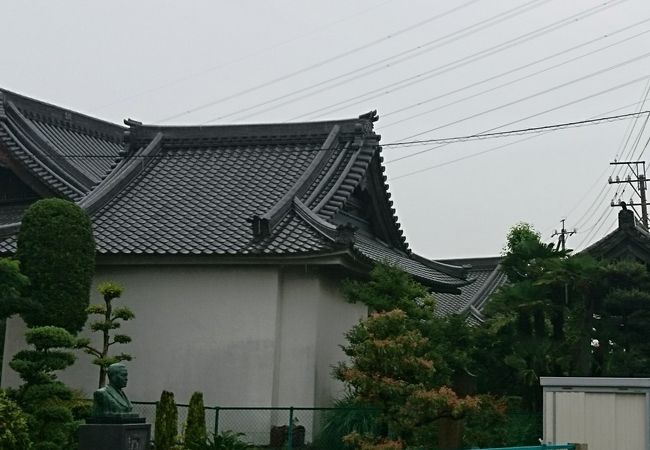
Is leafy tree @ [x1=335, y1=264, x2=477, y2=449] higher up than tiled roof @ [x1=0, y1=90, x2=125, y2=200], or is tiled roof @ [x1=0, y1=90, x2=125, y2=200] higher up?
tiled roof @ [x1=0, y1=90, x2=125, y2=200]

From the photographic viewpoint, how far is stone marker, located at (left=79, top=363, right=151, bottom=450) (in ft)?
46.6

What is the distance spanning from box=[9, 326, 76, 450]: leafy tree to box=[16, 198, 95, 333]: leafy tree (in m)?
1.52

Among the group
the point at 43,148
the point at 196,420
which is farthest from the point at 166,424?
the point at 43,148

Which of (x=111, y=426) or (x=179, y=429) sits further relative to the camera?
(x=179, y=429)

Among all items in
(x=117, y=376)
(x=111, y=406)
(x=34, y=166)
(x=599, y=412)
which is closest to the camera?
(x=599, y=412)

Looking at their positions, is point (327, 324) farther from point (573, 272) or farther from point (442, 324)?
point (573, 272)

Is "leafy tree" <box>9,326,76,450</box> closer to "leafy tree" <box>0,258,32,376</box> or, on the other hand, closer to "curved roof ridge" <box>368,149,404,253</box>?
"leafy tree" <box>0,258,32,376</box>

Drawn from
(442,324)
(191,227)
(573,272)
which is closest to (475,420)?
(442,324)

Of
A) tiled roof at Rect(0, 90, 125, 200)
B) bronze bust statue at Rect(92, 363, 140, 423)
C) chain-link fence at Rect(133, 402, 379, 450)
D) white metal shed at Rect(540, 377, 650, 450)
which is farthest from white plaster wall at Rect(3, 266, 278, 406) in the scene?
white metal shed at Rect(540, 377, 650, 450)

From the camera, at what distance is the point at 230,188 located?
25.6 metres

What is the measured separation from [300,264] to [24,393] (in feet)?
21.4

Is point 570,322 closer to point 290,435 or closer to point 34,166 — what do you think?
point 290,435

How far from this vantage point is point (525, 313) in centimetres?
2200

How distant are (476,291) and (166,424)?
28317 mm
